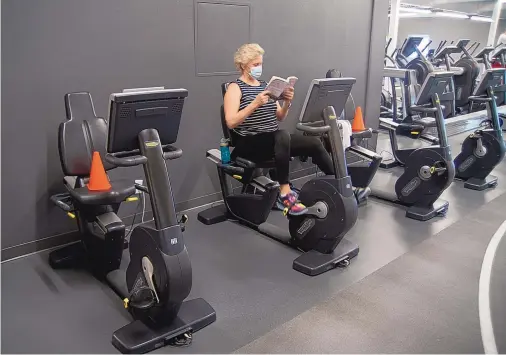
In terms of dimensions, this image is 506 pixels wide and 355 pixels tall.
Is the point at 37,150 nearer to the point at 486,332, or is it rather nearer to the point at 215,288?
the point at 215,288

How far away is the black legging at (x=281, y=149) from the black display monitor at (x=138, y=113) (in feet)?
4.11

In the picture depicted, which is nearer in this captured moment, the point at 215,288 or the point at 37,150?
the point at 215,288

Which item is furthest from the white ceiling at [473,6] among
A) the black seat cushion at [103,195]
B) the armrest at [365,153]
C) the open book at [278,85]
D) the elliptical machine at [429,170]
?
the black seat cushion at [103,195]

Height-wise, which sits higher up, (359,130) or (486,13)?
(486,13)

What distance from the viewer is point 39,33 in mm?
3000

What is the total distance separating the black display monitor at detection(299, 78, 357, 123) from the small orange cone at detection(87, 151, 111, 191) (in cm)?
135

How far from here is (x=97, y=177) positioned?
276 cm

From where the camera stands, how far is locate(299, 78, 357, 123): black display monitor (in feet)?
9.58

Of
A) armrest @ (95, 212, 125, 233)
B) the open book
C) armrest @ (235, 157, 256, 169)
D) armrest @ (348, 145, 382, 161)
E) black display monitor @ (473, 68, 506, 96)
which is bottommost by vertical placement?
armrest @ (95, 212, 125, 233)

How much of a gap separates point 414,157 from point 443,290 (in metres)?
1.65

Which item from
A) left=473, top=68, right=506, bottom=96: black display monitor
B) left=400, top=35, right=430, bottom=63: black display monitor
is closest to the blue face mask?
left=473, top=68, right=506, bottom=96: black display monitor

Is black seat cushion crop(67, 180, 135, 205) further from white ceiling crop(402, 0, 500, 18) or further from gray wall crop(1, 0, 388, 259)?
white ceiling crop(402, 0, 500, 18)

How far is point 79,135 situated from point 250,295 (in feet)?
5.11

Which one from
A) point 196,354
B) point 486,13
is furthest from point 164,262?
point 486,13
